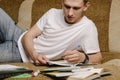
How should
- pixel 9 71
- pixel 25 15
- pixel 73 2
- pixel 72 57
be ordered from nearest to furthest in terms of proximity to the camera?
pixel 9 71, pixel 72 57, pixel 73 2, pixel 25 15

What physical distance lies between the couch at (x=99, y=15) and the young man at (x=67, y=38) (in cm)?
29

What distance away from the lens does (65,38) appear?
2012mm

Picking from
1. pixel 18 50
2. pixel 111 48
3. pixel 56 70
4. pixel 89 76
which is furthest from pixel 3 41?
pixel 89 76

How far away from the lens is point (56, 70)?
138cm

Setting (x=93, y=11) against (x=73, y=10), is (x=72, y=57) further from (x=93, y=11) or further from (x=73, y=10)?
(x=93, y=11)

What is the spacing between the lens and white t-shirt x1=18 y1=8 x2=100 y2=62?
6.50ft

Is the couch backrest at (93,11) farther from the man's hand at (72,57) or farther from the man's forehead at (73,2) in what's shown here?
the man's hand at (72,57)

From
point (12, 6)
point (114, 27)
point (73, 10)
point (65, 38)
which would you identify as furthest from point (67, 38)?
point (12, 6)

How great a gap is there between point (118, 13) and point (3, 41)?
3.30ft

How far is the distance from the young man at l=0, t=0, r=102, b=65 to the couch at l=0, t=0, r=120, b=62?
290mm

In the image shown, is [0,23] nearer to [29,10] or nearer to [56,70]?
[29,10]

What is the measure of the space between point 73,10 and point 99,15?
1.64ft

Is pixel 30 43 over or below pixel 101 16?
below

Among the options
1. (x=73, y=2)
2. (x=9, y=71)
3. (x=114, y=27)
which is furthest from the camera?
(x=114, y=27)
